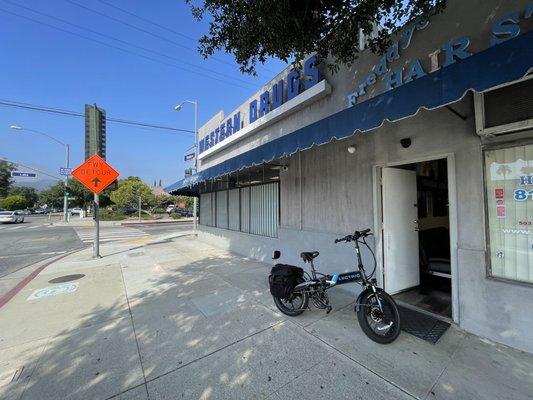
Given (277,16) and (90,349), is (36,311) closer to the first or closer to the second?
(90,349)

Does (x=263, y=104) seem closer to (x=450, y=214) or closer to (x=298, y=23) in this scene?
(x=298, y=23)

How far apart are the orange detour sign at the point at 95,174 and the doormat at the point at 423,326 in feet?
29.9

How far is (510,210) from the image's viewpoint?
10.5 feet

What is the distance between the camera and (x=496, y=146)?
326cm

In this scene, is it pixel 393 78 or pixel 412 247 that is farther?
pixel 412 247

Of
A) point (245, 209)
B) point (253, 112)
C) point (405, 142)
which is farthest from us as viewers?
point (245, 209)

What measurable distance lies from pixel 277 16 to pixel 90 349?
4.74m

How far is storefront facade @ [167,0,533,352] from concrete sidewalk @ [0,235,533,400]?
0.86 metres

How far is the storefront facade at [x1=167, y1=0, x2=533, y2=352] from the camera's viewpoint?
2.97 metres

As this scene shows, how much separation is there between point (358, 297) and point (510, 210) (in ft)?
6.91

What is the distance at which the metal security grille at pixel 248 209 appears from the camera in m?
7.93

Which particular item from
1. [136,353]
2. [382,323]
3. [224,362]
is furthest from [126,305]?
[382,323]

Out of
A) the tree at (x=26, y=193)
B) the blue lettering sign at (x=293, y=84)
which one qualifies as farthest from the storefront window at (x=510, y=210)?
the tree at (x=26, y=193)

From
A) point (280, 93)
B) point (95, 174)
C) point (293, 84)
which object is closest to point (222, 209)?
point (95, 174)
